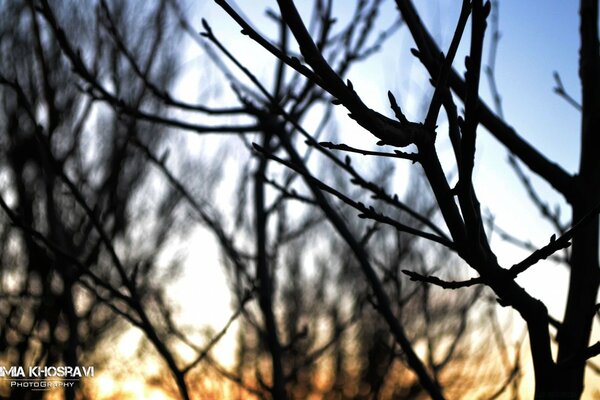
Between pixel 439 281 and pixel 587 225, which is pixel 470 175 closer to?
pixel 439 281

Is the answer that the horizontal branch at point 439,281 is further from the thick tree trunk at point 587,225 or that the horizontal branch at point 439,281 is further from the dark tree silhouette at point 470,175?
the thick tree trunk at point 587,225

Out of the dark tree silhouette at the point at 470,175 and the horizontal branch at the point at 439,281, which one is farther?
the horizontal branch at the point at 439,281

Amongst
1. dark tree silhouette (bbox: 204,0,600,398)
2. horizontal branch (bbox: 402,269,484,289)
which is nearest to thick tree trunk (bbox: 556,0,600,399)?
dark tree silhouette (bbox: 204,0,600,398)

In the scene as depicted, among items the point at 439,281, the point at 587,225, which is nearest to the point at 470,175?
the point at 439,281

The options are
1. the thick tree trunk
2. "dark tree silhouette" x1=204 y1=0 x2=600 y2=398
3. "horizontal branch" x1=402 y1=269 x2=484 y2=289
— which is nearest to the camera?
"dark tree silhouette" x1=204 y1=0 x2=600 y2=398

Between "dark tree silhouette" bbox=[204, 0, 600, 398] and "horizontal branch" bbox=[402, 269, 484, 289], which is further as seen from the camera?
"horizontal branch" bbox=[402, 269, 484, 289]

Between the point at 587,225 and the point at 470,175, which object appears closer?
the point at 470,175

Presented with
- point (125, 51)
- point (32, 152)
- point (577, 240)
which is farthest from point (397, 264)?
point (32, 152)

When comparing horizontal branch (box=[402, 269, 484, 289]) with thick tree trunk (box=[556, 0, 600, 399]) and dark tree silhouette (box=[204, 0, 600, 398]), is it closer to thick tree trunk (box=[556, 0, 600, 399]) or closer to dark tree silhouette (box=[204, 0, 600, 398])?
dark tree silhouette (box=[204, 0, 600, 398])

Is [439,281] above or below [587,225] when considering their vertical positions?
below

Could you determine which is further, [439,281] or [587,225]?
[587,225]

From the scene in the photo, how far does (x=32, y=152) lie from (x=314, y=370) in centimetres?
590

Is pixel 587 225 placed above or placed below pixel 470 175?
above

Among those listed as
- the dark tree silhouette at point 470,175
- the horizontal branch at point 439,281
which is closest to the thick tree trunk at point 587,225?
the dark tree silhouette at point 470,175
